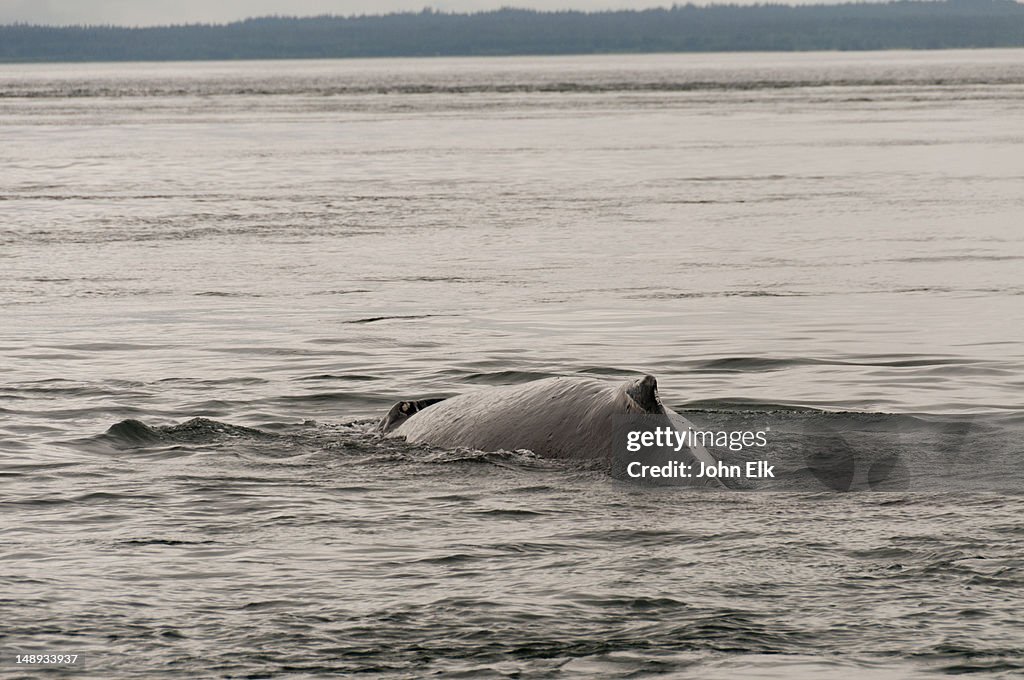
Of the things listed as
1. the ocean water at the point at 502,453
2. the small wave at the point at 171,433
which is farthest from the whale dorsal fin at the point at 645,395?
the small wave at the point at 171,433

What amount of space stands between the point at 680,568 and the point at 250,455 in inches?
147

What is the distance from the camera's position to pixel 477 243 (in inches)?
915

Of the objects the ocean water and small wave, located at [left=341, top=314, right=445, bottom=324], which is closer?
the ocean water

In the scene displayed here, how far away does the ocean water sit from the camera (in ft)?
21.0

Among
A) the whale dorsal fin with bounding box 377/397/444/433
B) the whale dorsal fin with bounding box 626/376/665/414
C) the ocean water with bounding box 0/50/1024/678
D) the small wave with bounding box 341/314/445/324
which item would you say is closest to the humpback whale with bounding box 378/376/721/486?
the whale dorsal fin with bounding box 626/376/665/414

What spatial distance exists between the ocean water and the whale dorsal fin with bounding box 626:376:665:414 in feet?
1.93

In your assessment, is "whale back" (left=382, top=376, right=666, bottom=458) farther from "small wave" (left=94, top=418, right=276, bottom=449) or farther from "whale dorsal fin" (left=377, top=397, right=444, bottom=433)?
"small wave" (left=94, top=418, right=276, bottom=449)

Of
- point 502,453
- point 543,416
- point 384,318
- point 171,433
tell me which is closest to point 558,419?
point 543,416

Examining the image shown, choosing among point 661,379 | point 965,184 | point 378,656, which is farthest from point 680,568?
point 965,184

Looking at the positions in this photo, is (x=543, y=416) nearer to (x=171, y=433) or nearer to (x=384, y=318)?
(x=171, y=433)

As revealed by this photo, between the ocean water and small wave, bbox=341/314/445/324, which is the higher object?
the ocean water

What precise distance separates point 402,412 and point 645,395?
2810mm

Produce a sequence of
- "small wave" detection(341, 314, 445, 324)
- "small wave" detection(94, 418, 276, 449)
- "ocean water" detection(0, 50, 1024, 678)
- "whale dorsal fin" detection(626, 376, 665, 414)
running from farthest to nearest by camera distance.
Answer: "small wave" detection(341, 314, 445, 324) → "small wave" detection(94, 418, 276, 449) → "whale dorsal fin" detection(626, 376, 665, 414) → "ocean water" detection(0, 50, 1024, 678)

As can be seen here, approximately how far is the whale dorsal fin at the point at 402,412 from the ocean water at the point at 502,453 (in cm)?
22
